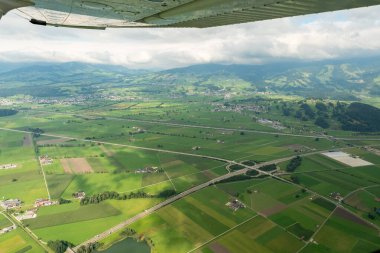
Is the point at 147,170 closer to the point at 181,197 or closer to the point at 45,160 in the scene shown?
the point at 181,197

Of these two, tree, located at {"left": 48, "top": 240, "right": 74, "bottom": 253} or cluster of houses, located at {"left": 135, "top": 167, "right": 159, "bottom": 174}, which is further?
cluster of houses, located at {"left": 135, "top": 167, "right": 159, "bottom": 174}

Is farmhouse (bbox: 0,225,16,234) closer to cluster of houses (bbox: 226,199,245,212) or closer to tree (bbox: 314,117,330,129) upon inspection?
cluster of houses (bbox: 226,199,245,212)

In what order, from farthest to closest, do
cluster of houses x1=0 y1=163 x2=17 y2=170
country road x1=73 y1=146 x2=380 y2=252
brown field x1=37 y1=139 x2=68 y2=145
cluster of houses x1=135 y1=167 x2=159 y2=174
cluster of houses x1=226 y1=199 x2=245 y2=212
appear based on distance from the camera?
brown field x1=37 y1=139 x2=68 y2=145 < cluster of houses x1=0 y1=163 x2=17 y2=170 < cluster of houses x1=135 y1=167 x2=159 y2=174 < cluster of houses x1=226 y1=199 x2=245 y2=212 < country road x1=73 y1=146 x2=380 y2=252

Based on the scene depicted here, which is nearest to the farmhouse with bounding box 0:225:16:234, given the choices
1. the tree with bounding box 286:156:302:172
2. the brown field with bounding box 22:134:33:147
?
the tree with bounding box 286:156:302:172

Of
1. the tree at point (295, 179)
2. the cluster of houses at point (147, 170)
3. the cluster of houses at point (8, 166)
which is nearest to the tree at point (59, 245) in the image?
the cluster of houses at point (147, 170)

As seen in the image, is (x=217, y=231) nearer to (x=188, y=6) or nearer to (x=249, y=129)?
(x=188, y=6)

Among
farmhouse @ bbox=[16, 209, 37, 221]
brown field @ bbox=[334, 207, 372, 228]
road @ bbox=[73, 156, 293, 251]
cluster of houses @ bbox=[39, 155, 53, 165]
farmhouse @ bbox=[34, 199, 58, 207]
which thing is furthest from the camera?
cluster of houses @ bbox=[39, 155, 53, 165]

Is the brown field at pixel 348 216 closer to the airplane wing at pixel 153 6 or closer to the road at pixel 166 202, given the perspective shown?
the road at pixel 166 202
